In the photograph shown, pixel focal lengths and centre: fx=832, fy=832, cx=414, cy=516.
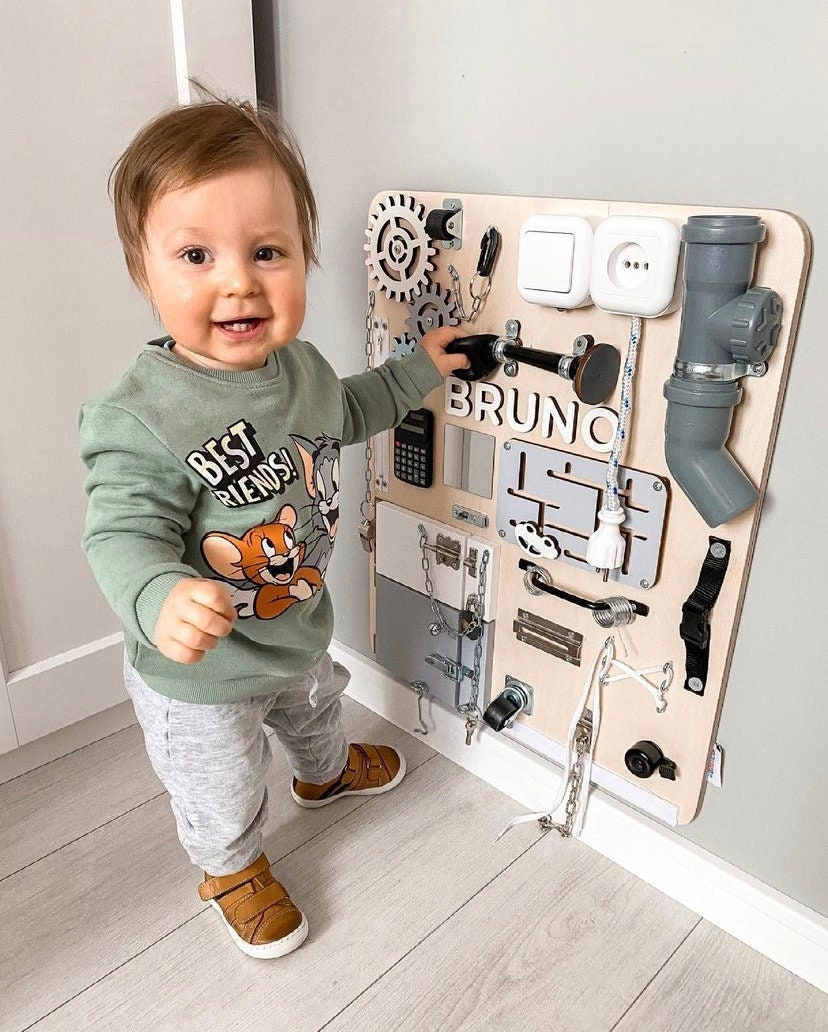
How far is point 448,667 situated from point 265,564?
39 centimetres

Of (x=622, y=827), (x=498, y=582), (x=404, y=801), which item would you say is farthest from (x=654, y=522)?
(x=404, y=801)

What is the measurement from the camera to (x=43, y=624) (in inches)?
43.7

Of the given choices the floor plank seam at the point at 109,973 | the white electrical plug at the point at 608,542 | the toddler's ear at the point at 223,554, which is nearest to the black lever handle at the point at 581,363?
the white electrical plug at the point at 608,542

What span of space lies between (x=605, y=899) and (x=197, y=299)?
0.81m

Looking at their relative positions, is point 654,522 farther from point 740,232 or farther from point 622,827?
point 622,827

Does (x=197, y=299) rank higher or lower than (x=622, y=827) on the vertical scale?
higher

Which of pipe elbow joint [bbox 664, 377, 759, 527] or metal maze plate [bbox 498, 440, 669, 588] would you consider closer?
pipe elbow joint [bbox 664, 377, 759, 527]

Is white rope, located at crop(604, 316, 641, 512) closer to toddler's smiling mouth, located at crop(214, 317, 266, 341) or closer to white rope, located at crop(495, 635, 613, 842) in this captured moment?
white rope, located at crop(495, 635, 613, 842)

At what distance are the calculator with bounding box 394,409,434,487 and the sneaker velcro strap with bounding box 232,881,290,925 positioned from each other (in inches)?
20.4

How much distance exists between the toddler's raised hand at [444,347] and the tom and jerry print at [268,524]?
0.15 metres

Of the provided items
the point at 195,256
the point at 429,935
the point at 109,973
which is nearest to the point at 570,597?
the point at 429,935

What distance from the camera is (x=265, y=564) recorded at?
0.85m

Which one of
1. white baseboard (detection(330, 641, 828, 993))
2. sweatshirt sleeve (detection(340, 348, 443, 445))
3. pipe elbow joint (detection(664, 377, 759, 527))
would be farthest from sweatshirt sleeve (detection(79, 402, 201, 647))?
white baseboard (detection(330, 641, 828, 993))

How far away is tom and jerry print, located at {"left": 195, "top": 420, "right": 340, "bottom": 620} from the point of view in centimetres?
80
